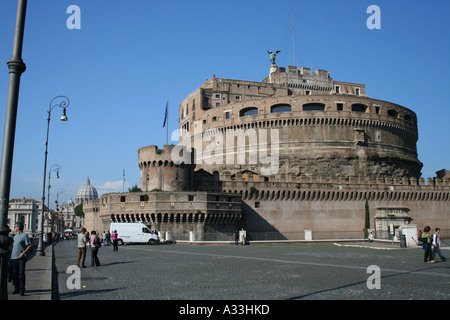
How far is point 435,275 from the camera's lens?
40.9ft

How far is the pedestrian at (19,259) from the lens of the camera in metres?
9.06

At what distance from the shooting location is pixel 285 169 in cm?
5759

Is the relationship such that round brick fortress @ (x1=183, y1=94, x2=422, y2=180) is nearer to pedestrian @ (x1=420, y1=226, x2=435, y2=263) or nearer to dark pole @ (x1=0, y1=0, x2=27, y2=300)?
pedestrian @ (x1=420, y1=226, x2=435, y2=263)

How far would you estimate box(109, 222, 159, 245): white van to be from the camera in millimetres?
32531

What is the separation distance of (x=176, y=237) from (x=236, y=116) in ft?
91.1

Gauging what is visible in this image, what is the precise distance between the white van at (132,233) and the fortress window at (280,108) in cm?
3326

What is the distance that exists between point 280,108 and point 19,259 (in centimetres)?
5430

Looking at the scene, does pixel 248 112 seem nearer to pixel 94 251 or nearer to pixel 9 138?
pixel 94 251

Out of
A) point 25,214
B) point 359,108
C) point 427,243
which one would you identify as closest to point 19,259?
point 427,243

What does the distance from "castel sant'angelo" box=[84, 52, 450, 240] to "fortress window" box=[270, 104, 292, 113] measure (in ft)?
0.55

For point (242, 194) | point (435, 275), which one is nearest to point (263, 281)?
point (435, 275)

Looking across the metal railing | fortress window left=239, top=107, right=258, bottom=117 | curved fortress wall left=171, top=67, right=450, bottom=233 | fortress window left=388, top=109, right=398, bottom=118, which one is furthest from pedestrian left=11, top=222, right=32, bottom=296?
fortress window left=388, top=109, right=398, bottom=118
